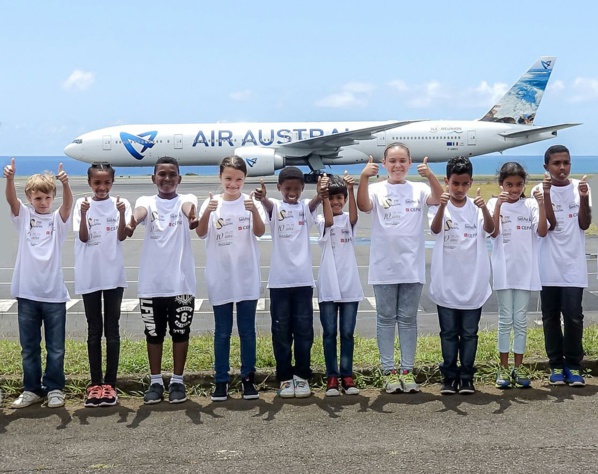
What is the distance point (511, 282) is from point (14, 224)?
12.3ft

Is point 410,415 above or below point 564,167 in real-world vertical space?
below

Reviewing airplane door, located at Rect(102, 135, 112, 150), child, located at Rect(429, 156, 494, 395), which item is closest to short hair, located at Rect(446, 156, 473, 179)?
child, located at Rect(429, 156, 494, 395)

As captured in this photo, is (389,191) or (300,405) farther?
(389,191)

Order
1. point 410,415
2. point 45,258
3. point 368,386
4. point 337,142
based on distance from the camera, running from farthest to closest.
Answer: point 337,142
point 368,386
point 45,258
point 410,415

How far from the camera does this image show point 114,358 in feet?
17.2

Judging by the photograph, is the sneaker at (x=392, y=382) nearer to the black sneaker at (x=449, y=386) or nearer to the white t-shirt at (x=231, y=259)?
the black sneaker at (x=449, y=386)

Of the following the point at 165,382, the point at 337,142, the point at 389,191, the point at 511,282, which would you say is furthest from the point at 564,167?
the point at 337,142

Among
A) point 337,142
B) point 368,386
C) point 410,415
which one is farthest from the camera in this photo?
point 337,142

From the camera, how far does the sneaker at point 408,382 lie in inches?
207

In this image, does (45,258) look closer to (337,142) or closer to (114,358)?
(114,358)

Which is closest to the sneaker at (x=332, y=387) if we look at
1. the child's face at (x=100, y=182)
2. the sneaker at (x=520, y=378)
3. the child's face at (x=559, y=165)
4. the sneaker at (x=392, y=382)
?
the sneaker at (x=392, y=382)

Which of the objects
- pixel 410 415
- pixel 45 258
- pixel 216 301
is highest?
pixel 45 258

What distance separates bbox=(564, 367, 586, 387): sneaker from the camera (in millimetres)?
5367

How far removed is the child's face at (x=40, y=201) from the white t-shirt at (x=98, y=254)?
21cm
